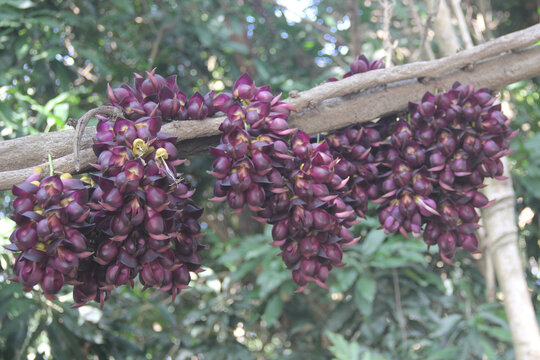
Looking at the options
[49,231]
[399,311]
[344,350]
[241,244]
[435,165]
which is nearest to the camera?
[49,231]

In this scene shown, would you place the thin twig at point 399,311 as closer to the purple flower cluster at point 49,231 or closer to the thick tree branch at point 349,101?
the thick tree branch at point 349,101

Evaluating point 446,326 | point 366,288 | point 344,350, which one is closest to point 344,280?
point 366,288

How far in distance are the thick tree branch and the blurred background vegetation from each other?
0.39 m

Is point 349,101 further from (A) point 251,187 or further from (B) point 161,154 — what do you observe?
(B) point 161,154

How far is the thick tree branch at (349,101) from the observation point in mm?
869

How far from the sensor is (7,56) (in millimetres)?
2043

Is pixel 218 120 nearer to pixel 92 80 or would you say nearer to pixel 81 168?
pixel 81 168

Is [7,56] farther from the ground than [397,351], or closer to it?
farther from the ground

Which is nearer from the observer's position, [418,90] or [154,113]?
[154,113]

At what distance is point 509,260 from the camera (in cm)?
145

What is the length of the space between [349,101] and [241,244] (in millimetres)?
1316

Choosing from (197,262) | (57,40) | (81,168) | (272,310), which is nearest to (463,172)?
(197,262)

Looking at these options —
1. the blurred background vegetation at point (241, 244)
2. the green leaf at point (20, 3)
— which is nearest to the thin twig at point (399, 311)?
the blurred background vegetation at point (241, 244)

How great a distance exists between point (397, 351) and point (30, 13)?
2005mm
